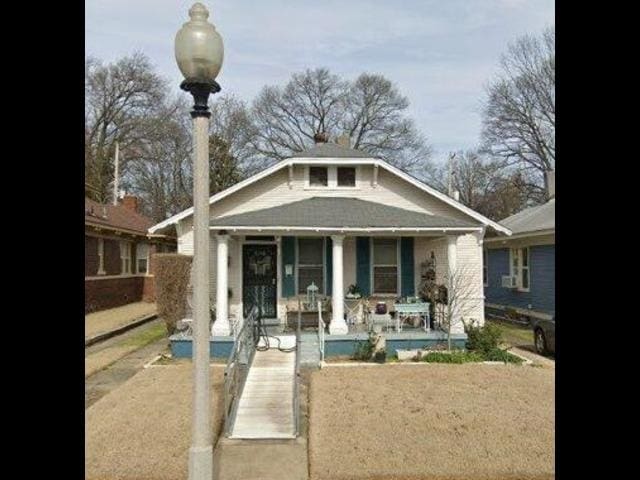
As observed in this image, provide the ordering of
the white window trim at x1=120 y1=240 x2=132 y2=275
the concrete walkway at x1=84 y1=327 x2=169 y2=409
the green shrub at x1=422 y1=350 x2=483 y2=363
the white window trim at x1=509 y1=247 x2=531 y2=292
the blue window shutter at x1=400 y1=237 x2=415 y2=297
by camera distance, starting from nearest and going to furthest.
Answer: the concrete walkway at x1=84 y1=327 x2=169 y2=409 < the green shrub at x1=422 y1=350 x2=483 y2=363 < the blue window shutter at x1=400 y1=237 x2=415 y2=297 < the white window trim at x1=509 y1=247 x2=531 y2=292 < the white window trim at x1=120 y1=240 x2=132 y2=275

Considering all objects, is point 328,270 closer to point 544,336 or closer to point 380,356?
point 380,356

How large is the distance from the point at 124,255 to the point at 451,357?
18.9 meters

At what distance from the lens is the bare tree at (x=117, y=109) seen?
148 ft

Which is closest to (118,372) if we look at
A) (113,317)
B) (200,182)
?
(200,182)

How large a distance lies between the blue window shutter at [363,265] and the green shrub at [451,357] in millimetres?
3542

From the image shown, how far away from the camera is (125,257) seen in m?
26.0

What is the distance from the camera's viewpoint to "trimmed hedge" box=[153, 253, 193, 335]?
14.4 meters

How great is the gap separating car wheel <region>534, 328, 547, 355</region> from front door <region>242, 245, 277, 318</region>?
24.4 ft

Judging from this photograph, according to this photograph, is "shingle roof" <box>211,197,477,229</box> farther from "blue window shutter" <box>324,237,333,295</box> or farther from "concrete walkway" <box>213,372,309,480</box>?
Answer: "concrete walkway" <box>213,372,309,480</box>

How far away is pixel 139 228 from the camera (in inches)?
1097

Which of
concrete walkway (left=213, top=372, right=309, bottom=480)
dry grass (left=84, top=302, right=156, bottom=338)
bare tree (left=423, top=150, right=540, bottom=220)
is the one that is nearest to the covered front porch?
dry grass (left=84, top=302, right=156, bottom=338)
